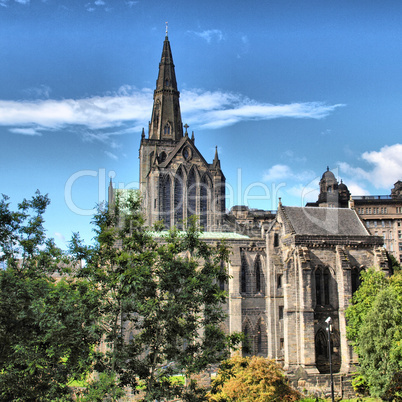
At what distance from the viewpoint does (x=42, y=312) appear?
80.4 ft

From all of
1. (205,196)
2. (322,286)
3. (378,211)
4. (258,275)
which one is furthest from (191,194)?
(378,211)

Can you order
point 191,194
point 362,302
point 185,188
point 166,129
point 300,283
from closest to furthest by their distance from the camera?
point 362,302 < point 300,283 < point 185,188 < point 191,194 < point 166,129

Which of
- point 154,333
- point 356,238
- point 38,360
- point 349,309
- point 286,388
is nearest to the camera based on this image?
point 38,360

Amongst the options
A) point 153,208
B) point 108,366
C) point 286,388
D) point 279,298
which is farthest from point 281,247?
point 108,366

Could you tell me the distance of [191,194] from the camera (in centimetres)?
7325

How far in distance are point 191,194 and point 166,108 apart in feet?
61.8

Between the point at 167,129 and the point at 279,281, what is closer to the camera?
the point at 279,281

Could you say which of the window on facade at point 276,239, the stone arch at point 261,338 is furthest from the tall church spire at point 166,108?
the stone arch at point 261,338

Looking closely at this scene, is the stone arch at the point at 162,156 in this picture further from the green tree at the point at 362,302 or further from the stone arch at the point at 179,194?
the green tree at the point at 362,302

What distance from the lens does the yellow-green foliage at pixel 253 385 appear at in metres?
31.9

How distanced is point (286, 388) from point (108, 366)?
14.8 m

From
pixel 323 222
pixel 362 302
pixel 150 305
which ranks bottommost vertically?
pixel 362 302

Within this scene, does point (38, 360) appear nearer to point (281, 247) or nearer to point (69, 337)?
point (69, 337)

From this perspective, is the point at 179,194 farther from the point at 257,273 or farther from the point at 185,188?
the point at 257,273
